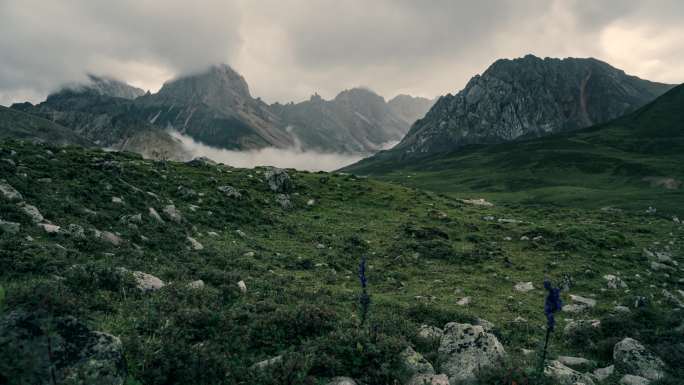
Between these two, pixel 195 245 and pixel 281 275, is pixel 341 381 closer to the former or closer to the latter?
pixel 281 275

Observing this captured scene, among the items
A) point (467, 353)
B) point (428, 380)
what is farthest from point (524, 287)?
point (428, 380)

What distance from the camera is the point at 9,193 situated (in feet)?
45.9

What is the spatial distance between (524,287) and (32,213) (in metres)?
22.3

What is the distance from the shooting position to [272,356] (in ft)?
25.9

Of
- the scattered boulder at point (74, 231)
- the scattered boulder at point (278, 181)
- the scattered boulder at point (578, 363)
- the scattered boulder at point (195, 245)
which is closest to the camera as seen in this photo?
the scattered boulder at point (578, 363)

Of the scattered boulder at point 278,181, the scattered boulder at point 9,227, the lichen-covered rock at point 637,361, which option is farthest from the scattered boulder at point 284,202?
the lichen-covered rock at point 637,361

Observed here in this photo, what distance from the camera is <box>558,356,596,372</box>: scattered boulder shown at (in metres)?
10.1

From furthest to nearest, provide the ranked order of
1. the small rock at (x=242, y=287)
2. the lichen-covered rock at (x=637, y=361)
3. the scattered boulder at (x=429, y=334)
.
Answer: the small rock at (x=242, y=287) < the scattered boulder at (x=429, y=334) < the lichen-covered rock at (x=637, y=361)

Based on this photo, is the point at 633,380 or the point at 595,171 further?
the point at 595,171

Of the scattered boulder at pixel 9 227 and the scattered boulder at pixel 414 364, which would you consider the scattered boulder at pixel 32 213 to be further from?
the scattered boulder at pixel 414 364

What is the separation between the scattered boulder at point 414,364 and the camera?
757 centimetres

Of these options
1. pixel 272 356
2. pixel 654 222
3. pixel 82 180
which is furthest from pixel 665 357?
pixel 654 222

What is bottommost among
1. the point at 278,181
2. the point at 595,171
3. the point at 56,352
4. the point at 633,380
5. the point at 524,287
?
the point at 524,287

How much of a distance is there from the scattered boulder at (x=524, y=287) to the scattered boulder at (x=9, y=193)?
74.9ft
